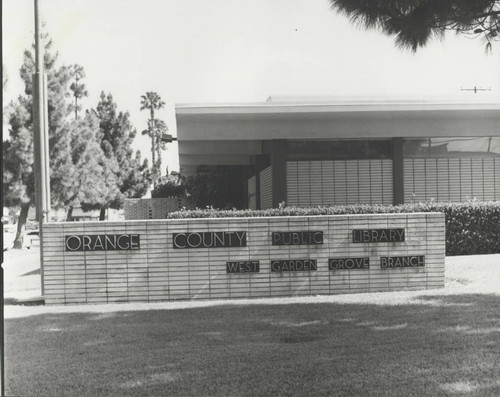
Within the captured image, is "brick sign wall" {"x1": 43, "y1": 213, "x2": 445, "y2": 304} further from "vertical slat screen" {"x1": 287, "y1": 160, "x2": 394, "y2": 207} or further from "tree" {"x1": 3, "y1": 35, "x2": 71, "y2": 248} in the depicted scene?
"tree" {"x1": 3, "y1": 35, "x2": 71, "y2": 248}

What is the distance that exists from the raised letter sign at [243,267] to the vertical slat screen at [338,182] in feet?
27.0

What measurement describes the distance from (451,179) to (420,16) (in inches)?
433

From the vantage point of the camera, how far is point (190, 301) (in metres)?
8.86

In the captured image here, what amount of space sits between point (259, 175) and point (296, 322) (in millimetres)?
13876

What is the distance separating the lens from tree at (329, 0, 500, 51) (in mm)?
6824

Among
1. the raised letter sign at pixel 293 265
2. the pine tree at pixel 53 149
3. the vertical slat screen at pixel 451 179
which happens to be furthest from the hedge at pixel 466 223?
the pine tree at pixel 53 149

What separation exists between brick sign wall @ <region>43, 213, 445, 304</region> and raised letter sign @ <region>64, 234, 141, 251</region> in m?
0.01

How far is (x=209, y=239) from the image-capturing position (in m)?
9.04

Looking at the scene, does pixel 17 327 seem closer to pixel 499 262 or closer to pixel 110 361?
pixel 110 361

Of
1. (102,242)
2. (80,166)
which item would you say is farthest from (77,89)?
(102,242)

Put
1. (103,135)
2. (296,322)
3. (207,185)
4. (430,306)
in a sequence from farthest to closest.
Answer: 1. (103,135)
2. (207,185)
3. (430,306)
4. (296,322)

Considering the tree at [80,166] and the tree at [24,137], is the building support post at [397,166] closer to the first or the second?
the tree at [24,137]

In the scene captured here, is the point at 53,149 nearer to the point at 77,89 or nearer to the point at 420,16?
the point at 77,89

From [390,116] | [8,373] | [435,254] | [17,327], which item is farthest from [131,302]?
[390,116]
